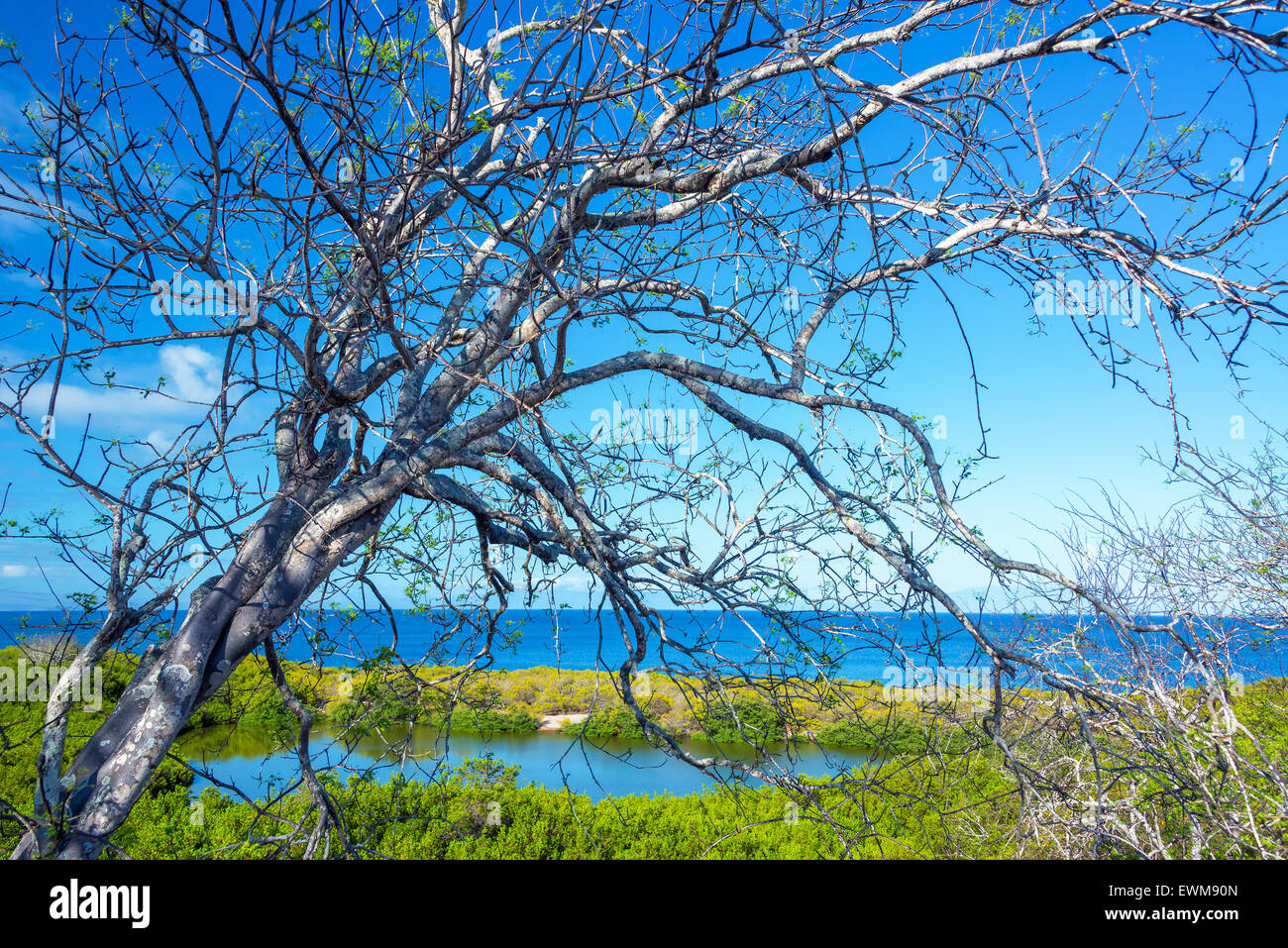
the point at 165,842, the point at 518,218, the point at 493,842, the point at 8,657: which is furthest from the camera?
the point at 8,657

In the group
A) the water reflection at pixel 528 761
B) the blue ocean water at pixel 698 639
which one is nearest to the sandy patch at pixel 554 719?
the water reflection at pixel 528 761

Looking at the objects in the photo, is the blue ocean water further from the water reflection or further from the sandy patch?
the sandy patch

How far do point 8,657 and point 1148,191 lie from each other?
1638 centimetres

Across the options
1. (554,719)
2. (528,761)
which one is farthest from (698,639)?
(554,719)

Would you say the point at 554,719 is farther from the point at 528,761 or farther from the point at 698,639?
the point at 698,639

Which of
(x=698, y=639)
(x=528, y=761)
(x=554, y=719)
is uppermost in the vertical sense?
(x=698, y=639)

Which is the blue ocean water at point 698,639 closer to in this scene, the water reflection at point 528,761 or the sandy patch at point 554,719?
the water reflection at point 528,761

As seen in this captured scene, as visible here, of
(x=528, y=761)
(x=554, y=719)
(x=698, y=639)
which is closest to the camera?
(x=698, y=639)

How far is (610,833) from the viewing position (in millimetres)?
7820

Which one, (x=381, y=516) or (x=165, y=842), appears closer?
(x=381, y=516)
